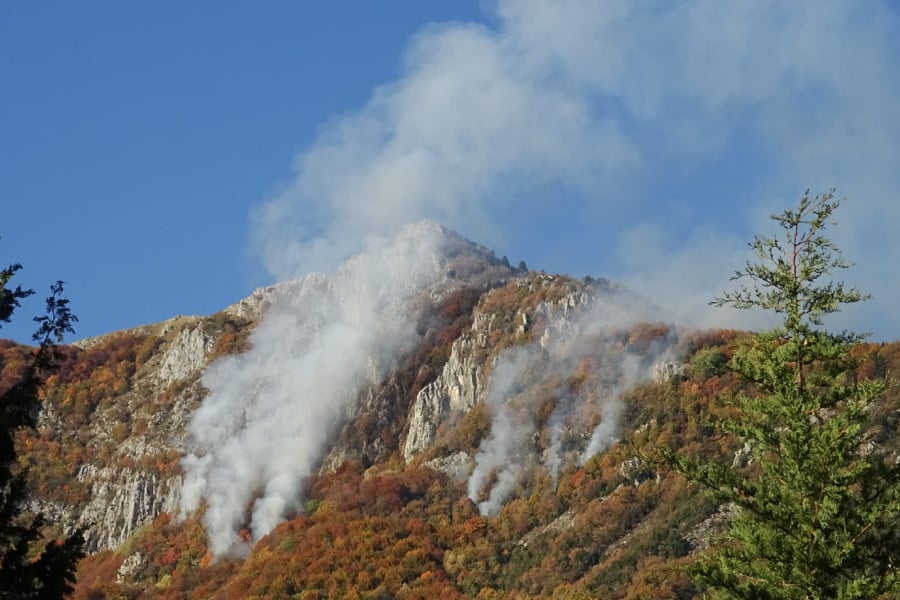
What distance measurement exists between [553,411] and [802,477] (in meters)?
156

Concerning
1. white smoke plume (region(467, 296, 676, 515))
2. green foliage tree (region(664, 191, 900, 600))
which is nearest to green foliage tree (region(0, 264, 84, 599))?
green foliage tree (region(664, 191, 900, 600))

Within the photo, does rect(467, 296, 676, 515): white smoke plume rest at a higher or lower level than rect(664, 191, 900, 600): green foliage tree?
higher

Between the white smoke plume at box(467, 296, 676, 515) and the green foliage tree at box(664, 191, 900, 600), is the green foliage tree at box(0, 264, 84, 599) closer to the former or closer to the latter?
the green foliage tree at box(664, 191, 900, 600)

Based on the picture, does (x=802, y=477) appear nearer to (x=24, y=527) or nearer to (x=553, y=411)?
(x=24, y=527)

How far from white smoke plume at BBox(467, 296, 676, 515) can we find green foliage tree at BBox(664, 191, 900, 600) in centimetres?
14258

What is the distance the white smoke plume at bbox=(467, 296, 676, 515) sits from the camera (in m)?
182

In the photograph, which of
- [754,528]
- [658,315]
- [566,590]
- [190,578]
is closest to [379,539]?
[190,578]

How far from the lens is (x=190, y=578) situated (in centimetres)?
18462

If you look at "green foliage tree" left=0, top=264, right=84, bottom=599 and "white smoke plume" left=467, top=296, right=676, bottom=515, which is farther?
"white smoke plume" left=467, top=296, right=676, bottom=515

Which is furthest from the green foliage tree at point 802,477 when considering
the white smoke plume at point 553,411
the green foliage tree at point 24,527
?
the white smoke plume at point 553,411

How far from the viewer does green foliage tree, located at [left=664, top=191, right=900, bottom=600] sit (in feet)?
109

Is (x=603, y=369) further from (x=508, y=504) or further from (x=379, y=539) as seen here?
(x=379, y=539)

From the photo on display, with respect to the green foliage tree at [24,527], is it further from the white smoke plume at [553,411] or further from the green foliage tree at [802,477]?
the white smoke plume at [553,411]

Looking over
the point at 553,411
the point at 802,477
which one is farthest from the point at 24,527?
the point at 553,411
